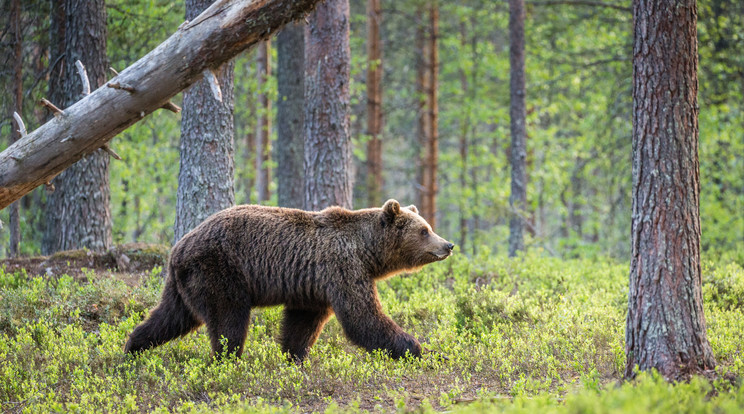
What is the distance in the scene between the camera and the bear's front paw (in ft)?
21.7

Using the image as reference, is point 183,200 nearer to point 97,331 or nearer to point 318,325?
point 97,331

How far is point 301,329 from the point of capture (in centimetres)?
725

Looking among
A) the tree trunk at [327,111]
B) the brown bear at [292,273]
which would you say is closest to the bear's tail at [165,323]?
the brown bear at [292,273]

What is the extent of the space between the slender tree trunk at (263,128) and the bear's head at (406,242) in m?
11.1

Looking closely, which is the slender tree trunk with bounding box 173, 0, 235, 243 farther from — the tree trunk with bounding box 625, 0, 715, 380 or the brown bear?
the tree trunk with bounding box 625, 0, 715, 380

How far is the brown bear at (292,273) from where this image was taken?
666cm

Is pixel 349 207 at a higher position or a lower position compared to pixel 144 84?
lower

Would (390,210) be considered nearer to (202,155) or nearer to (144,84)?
(144,84)

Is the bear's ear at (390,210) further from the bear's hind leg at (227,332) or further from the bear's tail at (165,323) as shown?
the bear's tail at (165,323)

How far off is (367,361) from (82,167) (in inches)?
275

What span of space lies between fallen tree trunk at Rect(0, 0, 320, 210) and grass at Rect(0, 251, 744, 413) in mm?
2067

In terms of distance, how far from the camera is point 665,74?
5.14 meters

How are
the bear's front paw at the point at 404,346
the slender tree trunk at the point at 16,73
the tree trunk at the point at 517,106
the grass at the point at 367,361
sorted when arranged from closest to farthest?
1. the grass at the point at 367,361
2. the bear's front paw at the point at 404,346
3. the slender tree trunk at the point at 16,73
4. the tree trunk at the point at 517,106

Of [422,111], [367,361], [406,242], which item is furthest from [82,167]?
[422,111]
